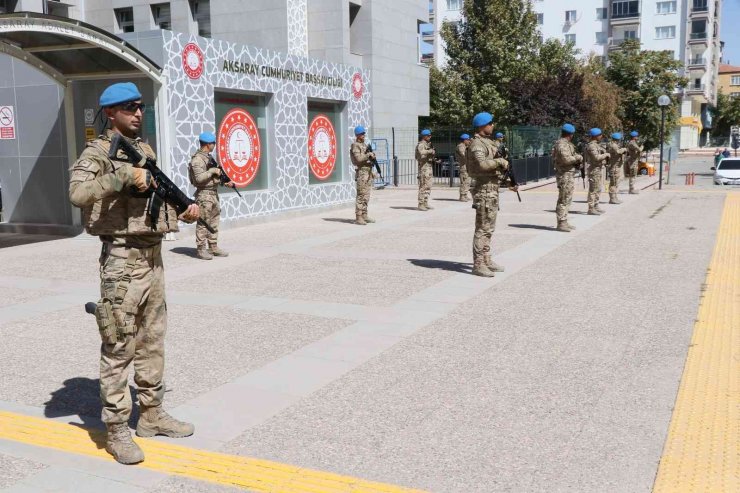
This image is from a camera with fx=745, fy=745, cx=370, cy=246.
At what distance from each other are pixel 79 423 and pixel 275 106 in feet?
42.5

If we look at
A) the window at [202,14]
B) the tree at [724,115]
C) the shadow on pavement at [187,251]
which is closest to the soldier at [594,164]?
the shadow on pavement at [187,251]

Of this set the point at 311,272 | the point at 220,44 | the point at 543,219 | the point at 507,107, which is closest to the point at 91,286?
the point at 311,272

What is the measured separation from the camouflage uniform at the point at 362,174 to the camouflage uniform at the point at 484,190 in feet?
19.5

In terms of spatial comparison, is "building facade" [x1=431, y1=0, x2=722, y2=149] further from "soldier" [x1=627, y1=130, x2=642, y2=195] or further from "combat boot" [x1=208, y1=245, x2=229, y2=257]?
"combat boot" [x1=208, y1=245, x2=229, y2=257]

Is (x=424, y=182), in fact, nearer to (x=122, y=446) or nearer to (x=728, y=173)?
(x=728, y=173)

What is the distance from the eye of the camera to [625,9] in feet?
264

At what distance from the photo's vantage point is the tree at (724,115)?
9644 cm

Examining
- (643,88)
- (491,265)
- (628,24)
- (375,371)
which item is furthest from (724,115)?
(375,371)

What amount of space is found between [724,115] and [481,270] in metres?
102

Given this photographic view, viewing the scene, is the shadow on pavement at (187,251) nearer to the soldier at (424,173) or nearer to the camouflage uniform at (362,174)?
the camouflage uniform at (362,174)

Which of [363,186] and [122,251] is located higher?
[122,251]

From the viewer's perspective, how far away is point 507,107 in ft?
128

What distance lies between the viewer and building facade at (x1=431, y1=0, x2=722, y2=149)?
80.8 metres

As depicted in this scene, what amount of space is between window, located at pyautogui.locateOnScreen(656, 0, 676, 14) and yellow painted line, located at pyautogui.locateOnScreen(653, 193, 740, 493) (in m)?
82.4
